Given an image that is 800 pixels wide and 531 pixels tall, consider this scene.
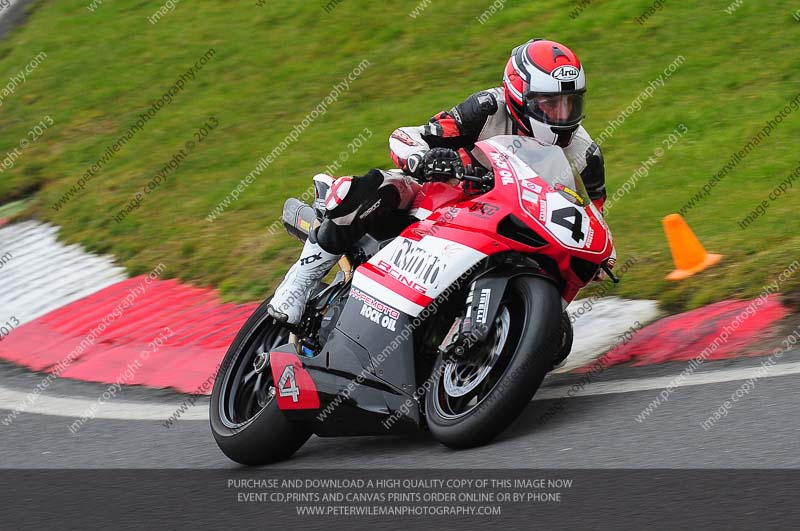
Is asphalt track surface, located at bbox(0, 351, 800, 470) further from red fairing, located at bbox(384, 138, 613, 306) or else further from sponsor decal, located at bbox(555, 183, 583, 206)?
sponsor decal, located at bbox(555, 183, 583, 206)

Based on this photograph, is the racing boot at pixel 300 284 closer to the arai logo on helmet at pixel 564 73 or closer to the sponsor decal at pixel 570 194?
the sponsor decal at pixel 570 194

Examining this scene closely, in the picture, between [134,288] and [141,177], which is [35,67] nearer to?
[141,177]

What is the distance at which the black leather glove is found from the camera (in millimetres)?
5020

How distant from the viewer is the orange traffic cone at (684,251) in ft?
22.9

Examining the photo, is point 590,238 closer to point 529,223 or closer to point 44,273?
point 529,223

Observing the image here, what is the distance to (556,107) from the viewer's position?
5.25m

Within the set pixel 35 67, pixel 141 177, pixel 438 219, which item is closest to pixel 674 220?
pixel 438 219

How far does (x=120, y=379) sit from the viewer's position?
751cm

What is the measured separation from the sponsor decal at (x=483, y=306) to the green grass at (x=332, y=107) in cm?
222

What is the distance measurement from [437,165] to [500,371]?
0.97 meters

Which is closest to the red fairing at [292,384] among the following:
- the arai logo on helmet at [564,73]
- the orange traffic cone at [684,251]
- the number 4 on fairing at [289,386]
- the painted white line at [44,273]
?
the number 4 on fairing at [289,386]

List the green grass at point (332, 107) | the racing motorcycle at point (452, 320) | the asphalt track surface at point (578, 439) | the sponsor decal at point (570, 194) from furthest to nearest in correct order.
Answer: the green grass at point (332, 107) → the sponsor decal at point (570, 194) → the racing motorcycle at point (452, 320) → the asphalt track surface at point (578, 439)

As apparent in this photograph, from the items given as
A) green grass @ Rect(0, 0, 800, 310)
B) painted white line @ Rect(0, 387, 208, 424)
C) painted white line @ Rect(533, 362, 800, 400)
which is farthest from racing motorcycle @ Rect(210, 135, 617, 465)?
green grass @ Rect(0, 0, 800, 310)

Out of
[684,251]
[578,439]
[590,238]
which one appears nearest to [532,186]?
[590,238]
